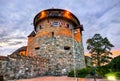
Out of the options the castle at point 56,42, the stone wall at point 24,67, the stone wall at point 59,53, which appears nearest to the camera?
the stone wall at point 24,67

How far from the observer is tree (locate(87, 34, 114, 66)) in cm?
3128

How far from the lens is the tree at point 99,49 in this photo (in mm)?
31281

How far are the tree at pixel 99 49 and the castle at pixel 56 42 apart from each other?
4.78 meters

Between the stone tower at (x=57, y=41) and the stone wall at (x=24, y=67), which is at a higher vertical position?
the stone tower at (x=57, y=41)

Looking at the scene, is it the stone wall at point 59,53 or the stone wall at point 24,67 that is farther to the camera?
the stone wall at point 59,53

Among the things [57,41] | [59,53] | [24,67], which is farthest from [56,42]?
[24,67]

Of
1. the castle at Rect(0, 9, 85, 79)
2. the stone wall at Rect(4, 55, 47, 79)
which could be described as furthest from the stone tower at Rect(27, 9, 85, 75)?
the stone wall at Rect(4, 55, 47, 79)

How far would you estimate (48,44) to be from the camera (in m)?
26.0

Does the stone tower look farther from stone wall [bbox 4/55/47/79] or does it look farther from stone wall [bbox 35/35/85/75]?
stone wall [bbox 4/55/47/79]

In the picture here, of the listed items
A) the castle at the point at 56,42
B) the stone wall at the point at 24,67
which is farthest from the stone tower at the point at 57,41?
the stone wall at the point at 24,67

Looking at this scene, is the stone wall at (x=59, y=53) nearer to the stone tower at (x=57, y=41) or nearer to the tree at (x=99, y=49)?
the stone tower at (x=57, y=41)

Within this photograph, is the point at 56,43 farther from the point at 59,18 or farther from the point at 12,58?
the point at 12,58

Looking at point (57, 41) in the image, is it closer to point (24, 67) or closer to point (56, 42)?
point (56, 42)

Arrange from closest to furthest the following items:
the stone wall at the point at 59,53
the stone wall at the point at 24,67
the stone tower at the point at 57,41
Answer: the stone wall at the point at 24,67
the stone wall at the point at 59,53
the stone tower at the point at 57,41
